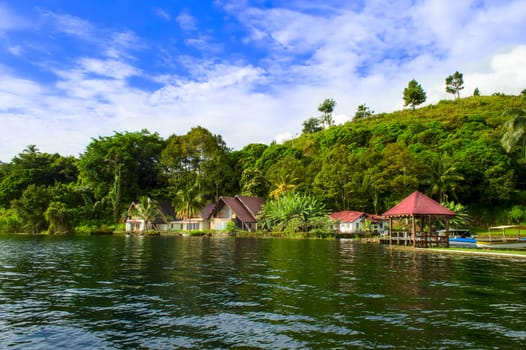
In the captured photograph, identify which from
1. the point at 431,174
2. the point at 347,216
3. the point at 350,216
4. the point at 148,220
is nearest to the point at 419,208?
the point at 350,216

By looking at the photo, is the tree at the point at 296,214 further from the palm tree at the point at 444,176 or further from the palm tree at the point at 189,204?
the palm tree at the point at 444,176

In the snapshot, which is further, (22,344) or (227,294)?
(227,294)

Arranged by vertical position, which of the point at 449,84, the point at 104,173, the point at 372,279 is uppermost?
the point at 449,84

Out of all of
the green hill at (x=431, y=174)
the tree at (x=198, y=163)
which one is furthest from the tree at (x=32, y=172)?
the green hill at (x=431, y=174)

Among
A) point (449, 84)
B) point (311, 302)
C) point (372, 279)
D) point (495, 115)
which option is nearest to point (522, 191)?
point (495, 115)

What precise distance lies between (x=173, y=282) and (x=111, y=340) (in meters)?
8.19

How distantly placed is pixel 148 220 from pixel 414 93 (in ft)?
268

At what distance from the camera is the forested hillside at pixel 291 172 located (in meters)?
66.8

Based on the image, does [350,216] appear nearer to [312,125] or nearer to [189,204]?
[189,204]

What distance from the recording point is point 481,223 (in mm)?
68812

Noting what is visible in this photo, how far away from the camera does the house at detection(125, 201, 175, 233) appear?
7881cm

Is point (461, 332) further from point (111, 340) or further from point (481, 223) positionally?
point (481, 223)

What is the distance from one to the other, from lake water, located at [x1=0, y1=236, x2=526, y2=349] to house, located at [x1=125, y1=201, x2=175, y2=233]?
5771 centimetres

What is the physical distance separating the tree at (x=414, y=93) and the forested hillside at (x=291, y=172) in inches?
177
